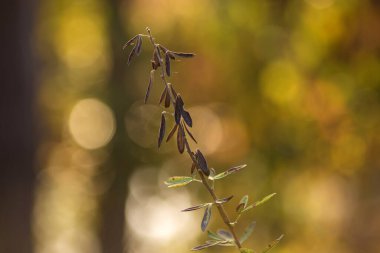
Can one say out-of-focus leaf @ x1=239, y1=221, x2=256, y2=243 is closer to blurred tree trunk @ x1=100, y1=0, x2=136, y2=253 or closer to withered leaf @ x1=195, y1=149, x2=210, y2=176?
withered leaf @ x1=195, y1=149, x2=210, y2=176

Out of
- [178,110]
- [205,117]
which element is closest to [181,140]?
[178,110]

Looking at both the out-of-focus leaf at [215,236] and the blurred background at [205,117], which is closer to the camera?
the out-of-focus leaf at [215,236]

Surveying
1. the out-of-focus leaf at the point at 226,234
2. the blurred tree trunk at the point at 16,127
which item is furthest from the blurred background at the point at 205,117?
the out-of-focus leaf at the point at 226,234

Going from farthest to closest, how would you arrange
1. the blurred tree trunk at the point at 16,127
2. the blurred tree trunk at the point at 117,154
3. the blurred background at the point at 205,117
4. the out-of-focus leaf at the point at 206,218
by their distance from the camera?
the blurred tree trunk at the point at 117,154
the blurred tree trunk at the point at 16,127
the blurred background at the point at 205,117
the out-of-focus leaf at the point at 206,218

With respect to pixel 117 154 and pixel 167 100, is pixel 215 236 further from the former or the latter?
pixel 117 154

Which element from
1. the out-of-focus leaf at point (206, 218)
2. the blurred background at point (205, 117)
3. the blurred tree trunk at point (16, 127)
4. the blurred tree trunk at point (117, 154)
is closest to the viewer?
the out-of-focus leaf at point (206, 218)

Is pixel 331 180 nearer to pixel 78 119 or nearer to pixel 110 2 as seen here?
pixel 110 2

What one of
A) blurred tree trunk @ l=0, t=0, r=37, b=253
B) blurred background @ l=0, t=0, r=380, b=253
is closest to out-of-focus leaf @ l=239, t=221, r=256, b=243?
blurred background @ l=0, t=0, r=380, b=253

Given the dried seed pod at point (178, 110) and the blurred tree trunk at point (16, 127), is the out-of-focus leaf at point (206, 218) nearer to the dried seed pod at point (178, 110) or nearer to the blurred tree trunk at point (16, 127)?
the dried seed pod at point (178, 110)
